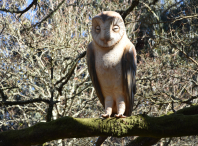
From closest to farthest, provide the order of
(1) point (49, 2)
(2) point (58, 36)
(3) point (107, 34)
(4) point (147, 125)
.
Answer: (4) point (147, 125) < (3) point (107, 34) < (2) point (58, 36) < (1) point (49, 2)

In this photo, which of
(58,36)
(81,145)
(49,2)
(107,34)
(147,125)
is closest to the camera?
(147,125)

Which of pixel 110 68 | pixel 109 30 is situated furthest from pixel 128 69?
pixel 109 30

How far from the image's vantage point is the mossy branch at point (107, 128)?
2.79 metres

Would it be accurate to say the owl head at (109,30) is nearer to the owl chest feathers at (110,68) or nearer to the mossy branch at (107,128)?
the owl chest feathers at (110,68)

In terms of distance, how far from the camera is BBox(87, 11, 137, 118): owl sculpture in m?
3.49

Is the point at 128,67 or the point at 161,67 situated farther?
the point at 161,67

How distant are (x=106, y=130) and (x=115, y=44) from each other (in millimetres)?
1219

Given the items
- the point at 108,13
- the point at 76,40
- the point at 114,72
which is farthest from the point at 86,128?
the point at 76,40

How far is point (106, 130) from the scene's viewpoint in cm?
295

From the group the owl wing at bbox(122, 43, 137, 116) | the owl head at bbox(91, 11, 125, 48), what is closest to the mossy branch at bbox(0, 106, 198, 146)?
the owl wing at bbox(122, 43, 137, 116)

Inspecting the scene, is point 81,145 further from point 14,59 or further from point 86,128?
point 86,128

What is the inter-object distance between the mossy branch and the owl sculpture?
460mm

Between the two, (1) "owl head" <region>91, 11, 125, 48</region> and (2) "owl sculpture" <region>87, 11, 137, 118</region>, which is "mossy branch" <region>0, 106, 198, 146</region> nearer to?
(2) "owl sculpture" <region>87, 11, 137, 118</region>

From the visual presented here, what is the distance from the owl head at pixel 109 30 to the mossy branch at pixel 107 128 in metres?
1.06
